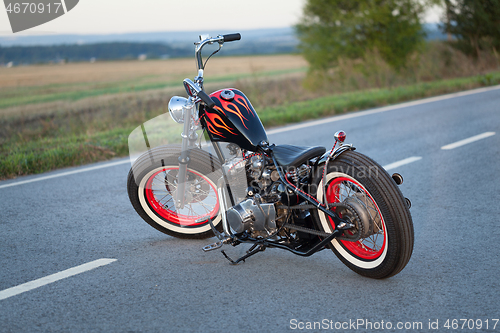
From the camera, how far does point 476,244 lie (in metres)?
3.98

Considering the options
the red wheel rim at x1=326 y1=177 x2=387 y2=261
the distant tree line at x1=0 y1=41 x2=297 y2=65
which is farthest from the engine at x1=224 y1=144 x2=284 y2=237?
the distant tree line at x1=0 y1=41 x2=297 y2=65

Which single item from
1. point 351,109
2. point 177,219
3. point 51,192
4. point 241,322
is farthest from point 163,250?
point 351,109

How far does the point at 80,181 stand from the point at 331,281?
13.6ft

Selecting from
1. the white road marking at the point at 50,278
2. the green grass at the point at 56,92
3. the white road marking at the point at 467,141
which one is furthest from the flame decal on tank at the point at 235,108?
the green grass at the point at 56,92

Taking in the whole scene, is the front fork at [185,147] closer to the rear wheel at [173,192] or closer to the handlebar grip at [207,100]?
the rear wheel at [173,192]

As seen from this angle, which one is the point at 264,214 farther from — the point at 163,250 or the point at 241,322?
the point at 163,250

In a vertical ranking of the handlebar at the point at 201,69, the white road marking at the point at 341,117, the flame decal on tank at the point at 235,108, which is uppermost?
the handlebar at the point at 201,69

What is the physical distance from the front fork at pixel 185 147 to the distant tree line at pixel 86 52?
45284mm

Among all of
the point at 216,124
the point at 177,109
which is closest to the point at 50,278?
the point at 177,109

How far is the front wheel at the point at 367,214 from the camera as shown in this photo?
3184 mm

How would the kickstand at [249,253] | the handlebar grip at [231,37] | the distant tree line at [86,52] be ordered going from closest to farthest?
the kickstand at [249,253], the handlebar grip at [231,37], the distant tree line at [86,52]

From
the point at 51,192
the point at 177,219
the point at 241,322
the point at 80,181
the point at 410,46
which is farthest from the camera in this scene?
the point at 410,46

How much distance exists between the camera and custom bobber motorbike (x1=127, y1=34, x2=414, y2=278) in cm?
325

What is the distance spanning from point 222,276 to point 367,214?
113 centimetres
